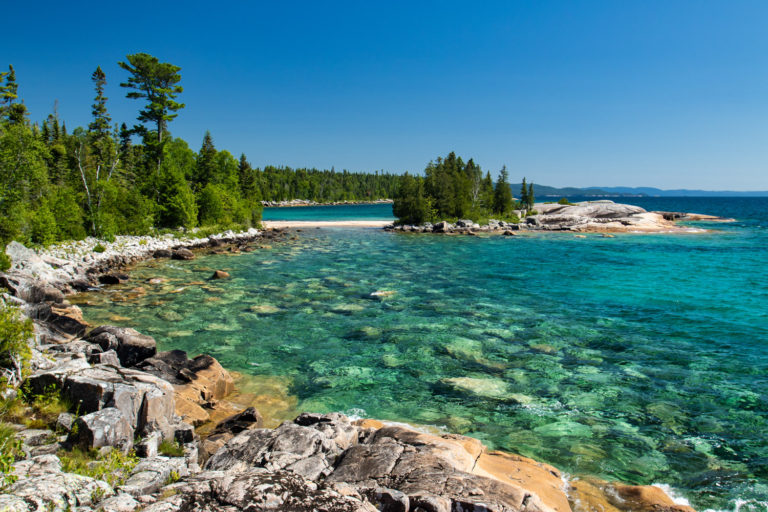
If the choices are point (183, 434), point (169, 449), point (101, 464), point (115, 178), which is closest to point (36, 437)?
point (101, 464)

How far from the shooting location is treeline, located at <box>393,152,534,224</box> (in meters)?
78.2

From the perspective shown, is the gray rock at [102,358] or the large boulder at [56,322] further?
the large boulder at [56,322]

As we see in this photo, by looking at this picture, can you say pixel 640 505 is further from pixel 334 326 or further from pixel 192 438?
pixel 334 326

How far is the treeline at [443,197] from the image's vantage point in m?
78.2

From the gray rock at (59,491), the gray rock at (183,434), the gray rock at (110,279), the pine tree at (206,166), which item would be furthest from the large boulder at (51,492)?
the pine tree at (206,166)

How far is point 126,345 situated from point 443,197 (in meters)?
72.2

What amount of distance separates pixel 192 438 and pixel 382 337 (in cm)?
965

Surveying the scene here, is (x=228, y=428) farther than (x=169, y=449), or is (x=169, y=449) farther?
(x=228, y=428)

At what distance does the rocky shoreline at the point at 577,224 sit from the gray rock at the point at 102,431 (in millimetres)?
65234

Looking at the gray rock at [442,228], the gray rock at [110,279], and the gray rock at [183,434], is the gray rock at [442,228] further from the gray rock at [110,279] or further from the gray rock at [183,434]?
the gray rock at [183,434]

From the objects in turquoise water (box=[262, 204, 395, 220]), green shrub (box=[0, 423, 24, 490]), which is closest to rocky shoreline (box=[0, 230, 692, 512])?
green shrub (box=[0, 423, 24, 490])

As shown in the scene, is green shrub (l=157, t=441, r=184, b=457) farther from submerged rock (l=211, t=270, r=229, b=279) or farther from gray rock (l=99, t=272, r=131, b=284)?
submerged rock (l=211, t=270, r=229, b=279)

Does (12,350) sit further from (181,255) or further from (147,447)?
(181,255)

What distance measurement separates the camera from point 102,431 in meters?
7.00
